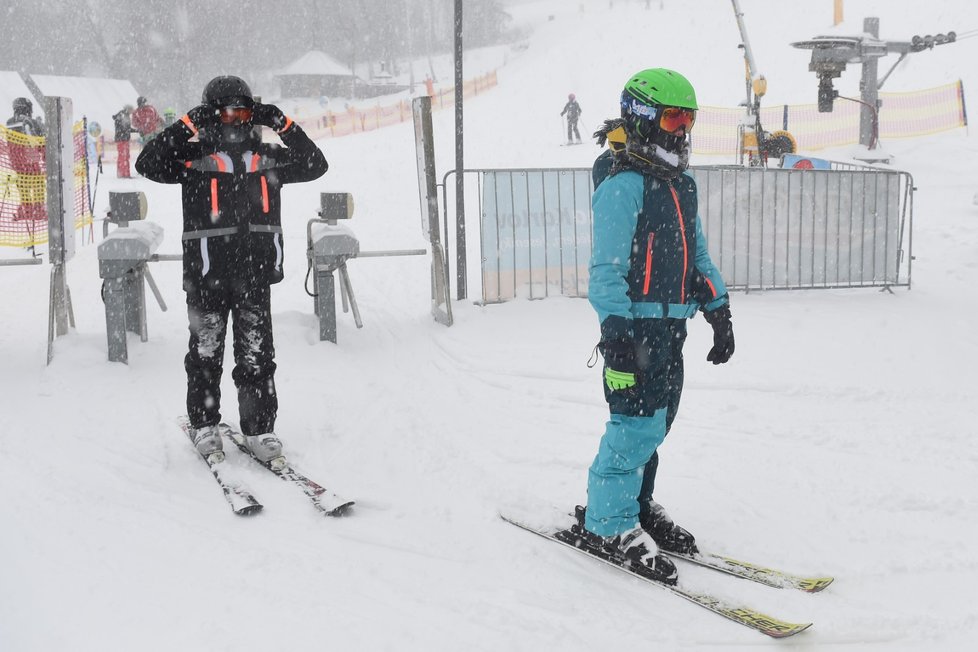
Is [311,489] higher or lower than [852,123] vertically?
lower

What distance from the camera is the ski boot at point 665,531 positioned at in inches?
148

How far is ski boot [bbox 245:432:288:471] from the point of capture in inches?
188

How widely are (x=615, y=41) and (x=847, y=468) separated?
178ft

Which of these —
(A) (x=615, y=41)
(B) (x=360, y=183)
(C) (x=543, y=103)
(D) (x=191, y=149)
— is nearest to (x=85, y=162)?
(B) (x=360, y=183)

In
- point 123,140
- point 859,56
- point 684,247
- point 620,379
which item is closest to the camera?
point 620,379

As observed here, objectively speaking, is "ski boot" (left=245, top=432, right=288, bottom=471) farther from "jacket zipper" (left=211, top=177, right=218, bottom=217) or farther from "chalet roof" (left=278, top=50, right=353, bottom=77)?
"chalet roof" (left=278, top=50, right=353, bottom=77)

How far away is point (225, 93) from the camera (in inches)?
176

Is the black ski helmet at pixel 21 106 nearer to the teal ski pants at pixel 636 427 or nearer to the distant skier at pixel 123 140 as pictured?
the distant skier at pixel 123 140

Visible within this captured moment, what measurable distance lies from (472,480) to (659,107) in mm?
2293

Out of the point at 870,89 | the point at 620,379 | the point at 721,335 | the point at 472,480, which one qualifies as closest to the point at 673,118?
the point at 721,335

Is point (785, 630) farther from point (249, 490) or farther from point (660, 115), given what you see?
point (249, 490)

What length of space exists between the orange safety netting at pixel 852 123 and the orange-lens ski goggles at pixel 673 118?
1789 centimetres

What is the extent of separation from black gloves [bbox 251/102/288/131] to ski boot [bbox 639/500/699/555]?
2.86 metres

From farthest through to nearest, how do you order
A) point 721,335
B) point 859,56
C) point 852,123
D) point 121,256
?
point 852,123 < point 859,56 < point 121,256 < point 721,335
